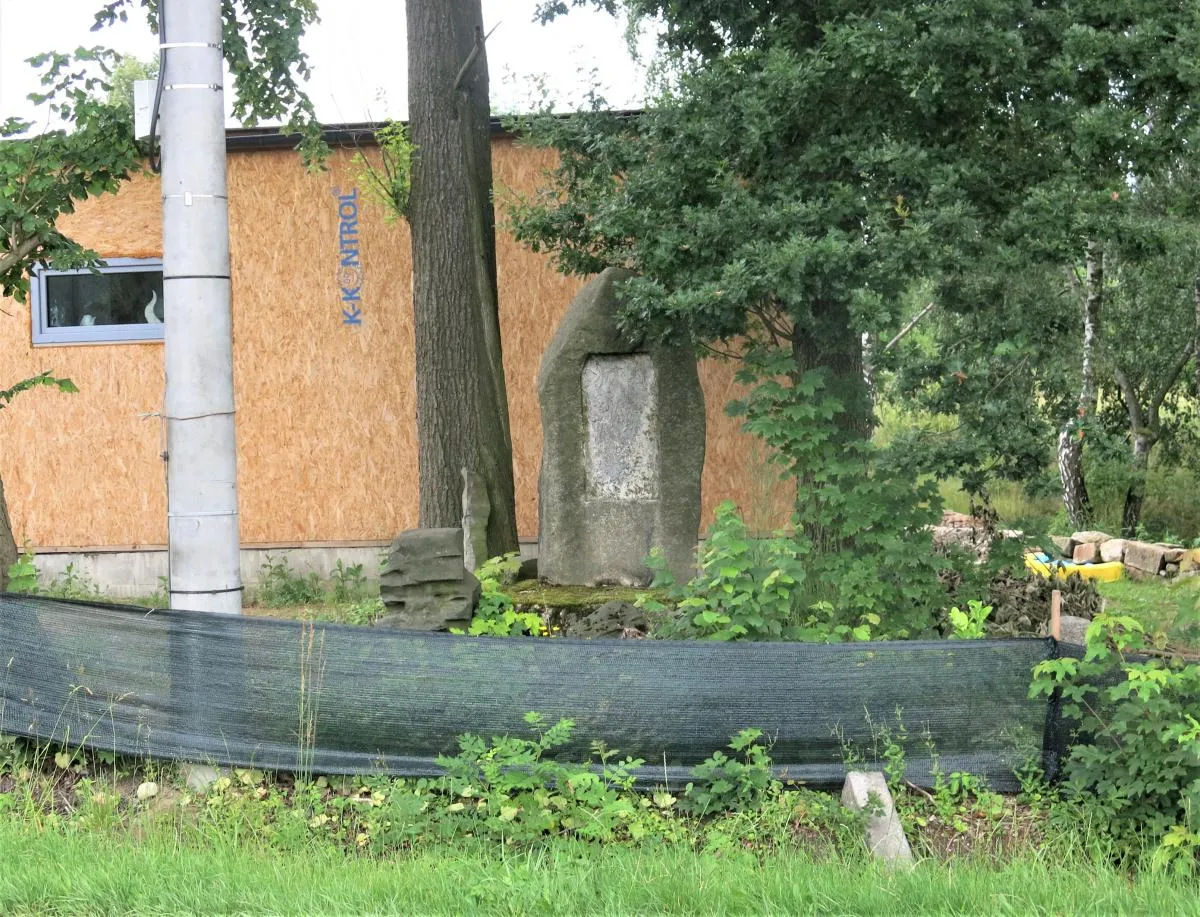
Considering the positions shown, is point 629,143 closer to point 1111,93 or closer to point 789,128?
point 789,128

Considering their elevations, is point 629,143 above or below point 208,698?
above

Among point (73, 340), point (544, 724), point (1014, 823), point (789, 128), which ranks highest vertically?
point (789, 128)

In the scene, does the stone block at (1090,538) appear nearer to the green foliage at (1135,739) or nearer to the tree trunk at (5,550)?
the green foliage at (1135,739)

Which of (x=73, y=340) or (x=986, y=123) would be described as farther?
(x=73, y=340)

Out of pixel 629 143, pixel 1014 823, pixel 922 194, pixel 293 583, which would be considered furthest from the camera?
pixel 293 583

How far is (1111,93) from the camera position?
7520mm

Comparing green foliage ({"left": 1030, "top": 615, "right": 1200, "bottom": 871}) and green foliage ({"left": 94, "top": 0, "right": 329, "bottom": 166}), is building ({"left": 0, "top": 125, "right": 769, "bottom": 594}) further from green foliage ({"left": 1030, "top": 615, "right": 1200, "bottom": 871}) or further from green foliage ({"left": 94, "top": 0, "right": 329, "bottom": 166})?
green foliage ({"left": 1030, "top": 615, "right": 1200, "bottom": 871})

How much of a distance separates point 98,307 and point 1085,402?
32.9ft

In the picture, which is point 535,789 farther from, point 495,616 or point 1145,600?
point 1145,600

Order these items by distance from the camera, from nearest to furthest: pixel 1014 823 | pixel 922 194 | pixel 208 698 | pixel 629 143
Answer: pixel 1014 823, pixel 208 698, pixel 922 194, pixel 629 143

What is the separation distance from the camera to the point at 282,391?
12.7 meters

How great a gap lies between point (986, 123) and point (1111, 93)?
701 millimetres

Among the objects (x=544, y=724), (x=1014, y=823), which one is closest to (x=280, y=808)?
(x=544, y=724)

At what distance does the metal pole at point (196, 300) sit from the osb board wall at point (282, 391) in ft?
23.0
